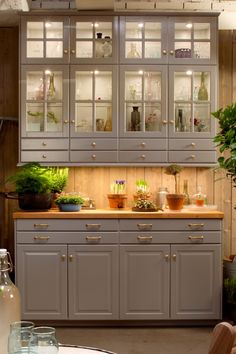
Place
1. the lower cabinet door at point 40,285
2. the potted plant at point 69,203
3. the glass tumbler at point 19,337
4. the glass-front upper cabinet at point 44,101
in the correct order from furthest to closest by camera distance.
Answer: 1. the glass-front upper cabinet at point 44,101
2. the potted plant at point 69,203
3. the lower cabinet door at point 40,285
4. the glass tumbler at point 19,337

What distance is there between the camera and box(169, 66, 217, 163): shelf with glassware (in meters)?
5.13

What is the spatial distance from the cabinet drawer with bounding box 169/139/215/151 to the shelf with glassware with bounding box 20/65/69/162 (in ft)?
3.18

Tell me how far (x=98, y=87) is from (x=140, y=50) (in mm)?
508

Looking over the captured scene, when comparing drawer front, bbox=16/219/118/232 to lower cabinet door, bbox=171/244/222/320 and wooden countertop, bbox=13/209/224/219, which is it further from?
lower cabinet door, bbox=171/244/222/320

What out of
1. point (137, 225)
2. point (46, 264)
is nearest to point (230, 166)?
point (137, 225)

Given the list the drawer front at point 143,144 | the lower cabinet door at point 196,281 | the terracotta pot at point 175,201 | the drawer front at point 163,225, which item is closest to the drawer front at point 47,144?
the drawer front at point 143,144

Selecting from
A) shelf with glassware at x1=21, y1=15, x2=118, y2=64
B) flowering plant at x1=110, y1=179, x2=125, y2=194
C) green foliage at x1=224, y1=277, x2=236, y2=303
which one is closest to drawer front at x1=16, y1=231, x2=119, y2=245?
flowering plant at x1=110, y1=179, x2=125, y2=194

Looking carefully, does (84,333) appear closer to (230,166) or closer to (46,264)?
(46,264)

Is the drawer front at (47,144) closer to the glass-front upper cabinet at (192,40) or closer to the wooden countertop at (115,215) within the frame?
the wooden countertop at (115,215)

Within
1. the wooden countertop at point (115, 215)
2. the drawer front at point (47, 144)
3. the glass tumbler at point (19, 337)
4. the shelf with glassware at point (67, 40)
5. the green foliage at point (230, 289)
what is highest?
the shelf with glassware at point (67, 40)

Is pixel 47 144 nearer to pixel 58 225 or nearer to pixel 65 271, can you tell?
pixel 58 225

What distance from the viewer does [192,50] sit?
515 centimetres

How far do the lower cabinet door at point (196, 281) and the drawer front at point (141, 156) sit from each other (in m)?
0.82

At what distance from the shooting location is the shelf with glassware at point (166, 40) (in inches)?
201
